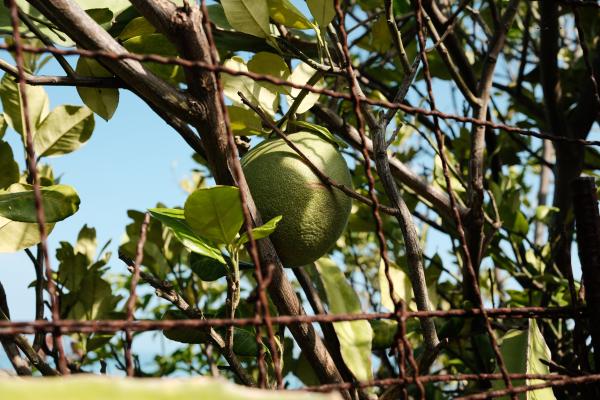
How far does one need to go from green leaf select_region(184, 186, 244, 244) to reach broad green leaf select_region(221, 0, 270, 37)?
0.85 feet

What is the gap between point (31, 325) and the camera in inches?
15.4

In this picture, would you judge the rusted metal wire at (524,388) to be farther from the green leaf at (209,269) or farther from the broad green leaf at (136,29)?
the broad green leaf at (136,29)

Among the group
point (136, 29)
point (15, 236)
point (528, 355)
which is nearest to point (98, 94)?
point (136, 29)

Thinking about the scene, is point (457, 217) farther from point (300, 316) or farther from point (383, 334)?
point (383, 334)

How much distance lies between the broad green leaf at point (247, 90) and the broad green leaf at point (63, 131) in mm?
275

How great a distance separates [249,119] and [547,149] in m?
1.70

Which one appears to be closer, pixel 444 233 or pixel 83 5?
pixel 83 5

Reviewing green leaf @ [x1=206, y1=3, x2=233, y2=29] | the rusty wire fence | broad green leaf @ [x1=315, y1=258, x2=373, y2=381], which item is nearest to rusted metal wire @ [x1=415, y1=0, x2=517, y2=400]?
the rusty wire fence

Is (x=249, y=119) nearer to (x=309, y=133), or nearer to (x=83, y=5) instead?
(x=309, y=133)

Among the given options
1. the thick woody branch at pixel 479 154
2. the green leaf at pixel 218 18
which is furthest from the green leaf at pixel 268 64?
the thick woody branch at pixel 479 154

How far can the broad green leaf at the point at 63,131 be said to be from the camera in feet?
3.12

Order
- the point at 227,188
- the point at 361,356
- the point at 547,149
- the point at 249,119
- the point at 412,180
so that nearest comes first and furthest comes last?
the point at 227,188 → the point at 361,356 → the point at 249,119 → the point at 412,180 → the point at 547,149

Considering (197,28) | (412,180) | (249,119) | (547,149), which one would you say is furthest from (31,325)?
(547,149)

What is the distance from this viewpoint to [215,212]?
1.95 ft
